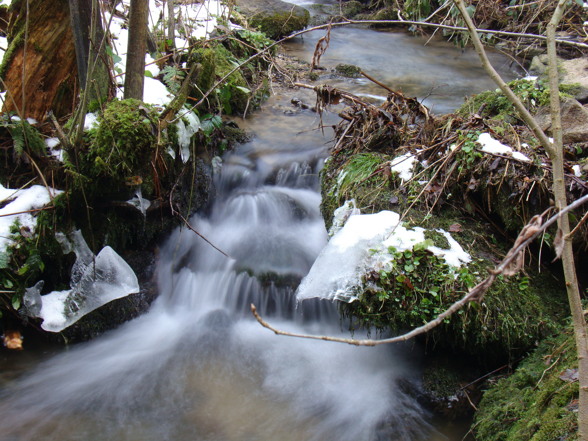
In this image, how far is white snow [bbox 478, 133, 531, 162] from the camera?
3424 mm

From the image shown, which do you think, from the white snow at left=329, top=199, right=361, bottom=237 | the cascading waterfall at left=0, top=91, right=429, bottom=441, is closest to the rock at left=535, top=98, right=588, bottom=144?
the white snow at left=329, top=199, right=361, bottom=237

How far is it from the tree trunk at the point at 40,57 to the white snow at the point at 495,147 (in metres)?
3.40

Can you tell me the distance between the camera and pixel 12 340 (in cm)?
355

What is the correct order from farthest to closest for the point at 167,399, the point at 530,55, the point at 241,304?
the point at 530,55
the point at 241,304
the point at 167,399

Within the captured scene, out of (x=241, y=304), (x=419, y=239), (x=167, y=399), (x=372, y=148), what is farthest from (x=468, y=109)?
(x=167, y=399)

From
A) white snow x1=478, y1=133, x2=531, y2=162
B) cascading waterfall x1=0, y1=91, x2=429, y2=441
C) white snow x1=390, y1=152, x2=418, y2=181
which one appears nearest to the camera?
cascading waterfall x1=0, y1=91, x2=429, y2=441

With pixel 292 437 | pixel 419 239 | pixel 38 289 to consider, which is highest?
pixel 419 239

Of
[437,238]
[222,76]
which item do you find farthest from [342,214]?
[222,76]

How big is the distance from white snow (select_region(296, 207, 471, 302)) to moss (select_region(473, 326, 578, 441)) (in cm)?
78

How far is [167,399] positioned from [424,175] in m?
2.69

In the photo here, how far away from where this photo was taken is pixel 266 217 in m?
4.99

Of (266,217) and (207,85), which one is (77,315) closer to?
(266,217)

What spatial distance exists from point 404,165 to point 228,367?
2.27 metres

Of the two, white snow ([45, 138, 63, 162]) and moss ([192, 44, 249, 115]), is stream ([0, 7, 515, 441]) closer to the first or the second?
moss ([192, 44, 249, 115])
